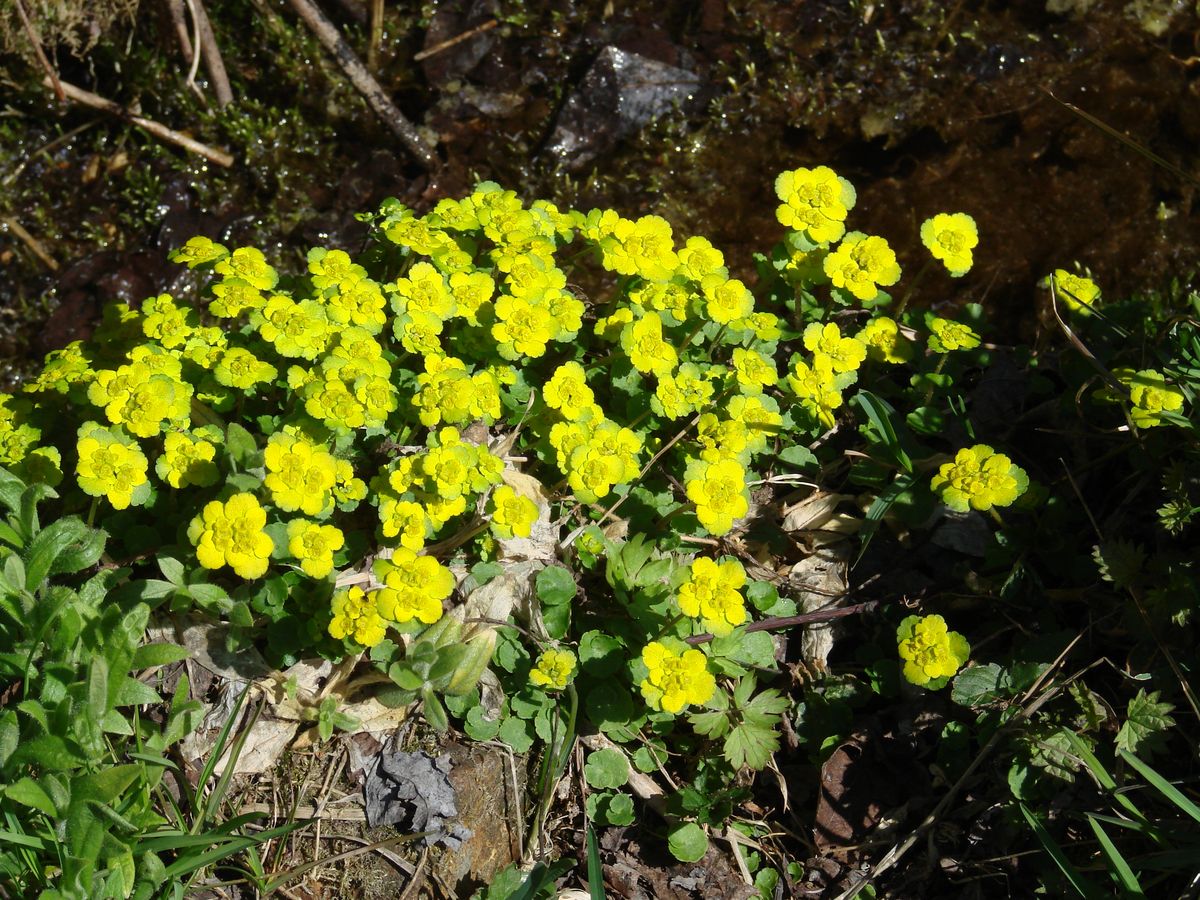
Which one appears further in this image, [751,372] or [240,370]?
[751,372]

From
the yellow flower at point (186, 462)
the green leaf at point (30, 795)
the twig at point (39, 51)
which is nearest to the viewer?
the green leaf at point (30, 795)

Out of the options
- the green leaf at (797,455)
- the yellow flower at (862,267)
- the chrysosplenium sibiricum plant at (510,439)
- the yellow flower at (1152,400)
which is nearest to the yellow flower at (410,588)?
the chrysosplenium sibiricum plant at (510,439)

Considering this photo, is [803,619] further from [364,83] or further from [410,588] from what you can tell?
[364,83]

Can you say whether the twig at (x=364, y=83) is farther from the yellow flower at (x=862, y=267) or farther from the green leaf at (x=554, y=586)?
the green leaf at (x=554, y=586)

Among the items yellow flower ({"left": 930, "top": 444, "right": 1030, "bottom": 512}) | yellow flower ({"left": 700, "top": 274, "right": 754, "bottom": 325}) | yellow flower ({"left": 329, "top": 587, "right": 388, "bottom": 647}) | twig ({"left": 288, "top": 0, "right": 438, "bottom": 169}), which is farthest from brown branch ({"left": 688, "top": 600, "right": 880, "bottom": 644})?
twig ({"left": 288, "top": 0, "right": 438, "bottom": 169})

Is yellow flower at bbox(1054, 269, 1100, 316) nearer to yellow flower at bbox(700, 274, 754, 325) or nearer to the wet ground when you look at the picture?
yellow flower at bbox(700, 274, 754, 325)

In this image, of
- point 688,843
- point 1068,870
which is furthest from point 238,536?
point 1068,870
